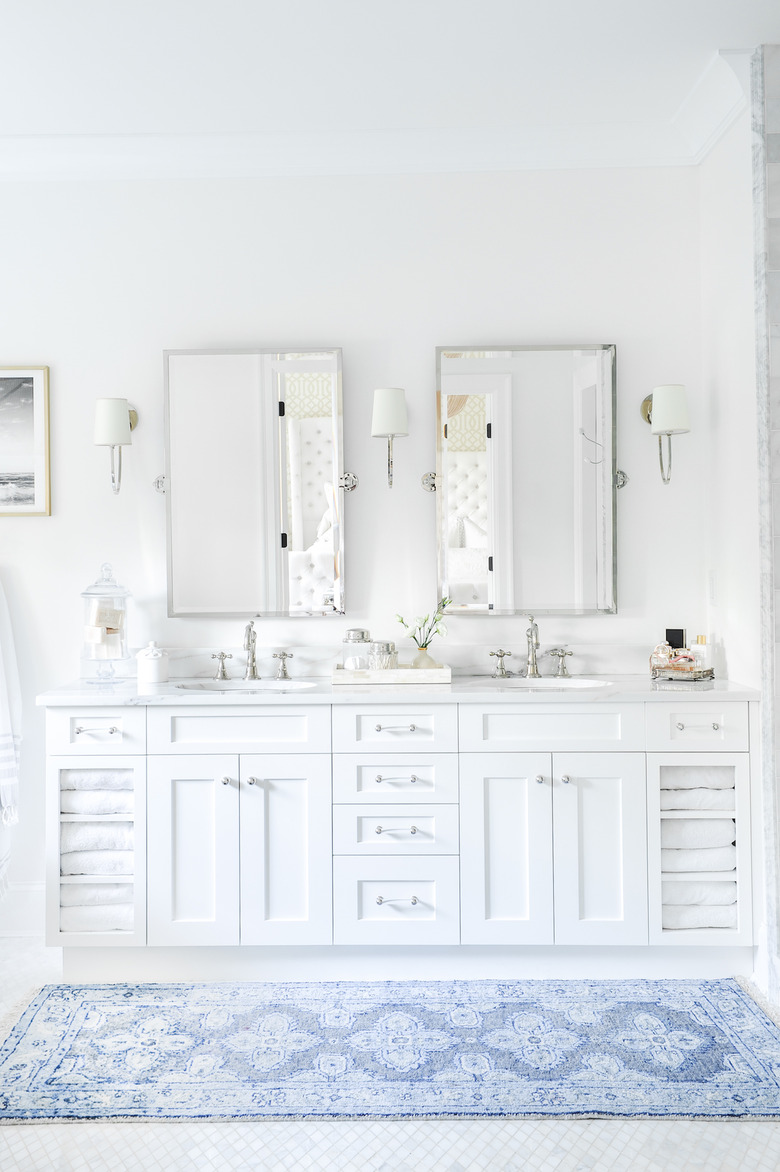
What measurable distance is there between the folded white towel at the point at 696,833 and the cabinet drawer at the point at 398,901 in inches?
25.4

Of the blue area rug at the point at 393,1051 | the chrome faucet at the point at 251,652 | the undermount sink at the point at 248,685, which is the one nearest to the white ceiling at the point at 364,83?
the chrome faucet at the point at 251,652

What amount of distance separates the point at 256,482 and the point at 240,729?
906 mm

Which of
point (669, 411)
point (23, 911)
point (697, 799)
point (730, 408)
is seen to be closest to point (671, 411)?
point (669, 411)

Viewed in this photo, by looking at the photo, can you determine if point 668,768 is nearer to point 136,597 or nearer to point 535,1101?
point 535,1101

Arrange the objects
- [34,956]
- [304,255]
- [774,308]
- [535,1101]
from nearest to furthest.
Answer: [535,1101]
[774,308]
[34,956]
[304,255]

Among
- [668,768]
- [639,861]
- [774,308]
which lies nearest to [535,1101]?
[639,861]

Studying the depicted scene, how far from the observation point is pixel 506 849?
2586 mm

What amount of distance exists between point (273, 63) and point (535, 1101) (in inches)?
113

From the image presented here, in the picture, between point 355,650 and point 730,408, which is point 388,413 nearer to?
point 355,650

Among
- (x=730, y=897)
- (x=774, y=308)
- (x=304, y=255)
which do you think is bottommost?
(x=730, y=897)

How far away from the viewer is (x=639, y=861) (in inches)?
101

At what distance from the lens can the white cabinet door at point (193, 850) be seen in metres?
2.59

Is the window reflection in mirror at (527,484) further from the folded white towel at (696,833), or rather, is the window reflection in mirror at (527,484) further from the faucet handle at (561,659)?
the folded white towel at (696,833)

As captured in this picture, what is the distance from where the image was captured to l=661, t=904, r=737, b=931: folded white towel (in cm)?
257
